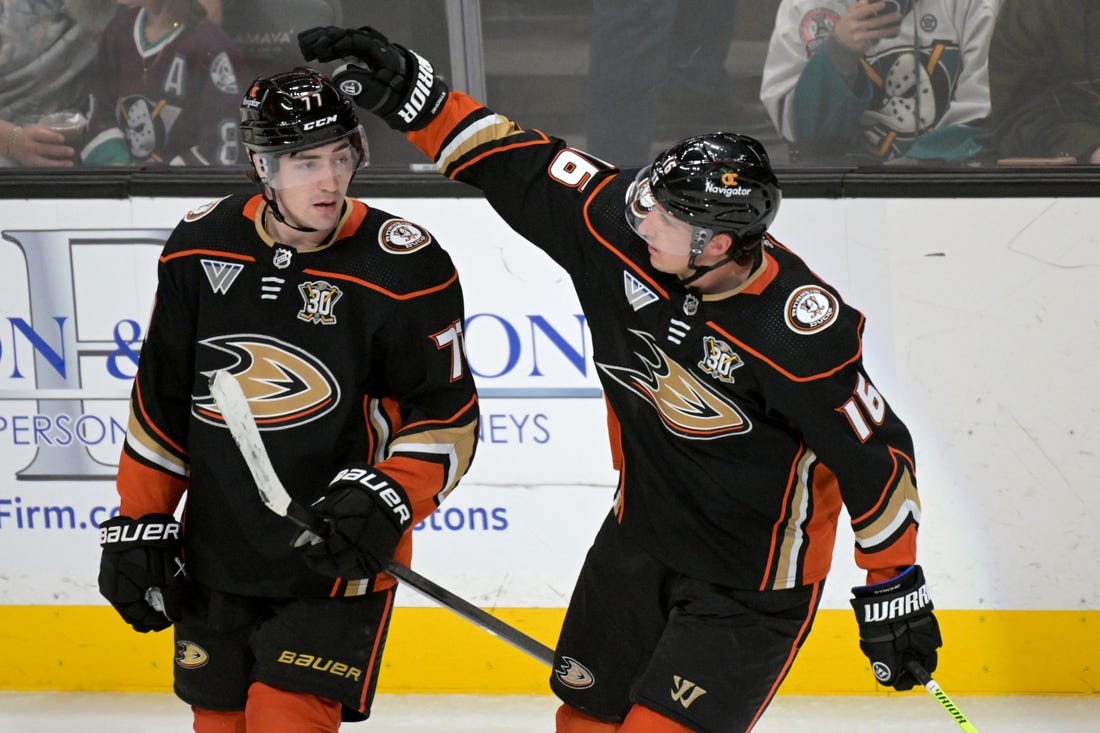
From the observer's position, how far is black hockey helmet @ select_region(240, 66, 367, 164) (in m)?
2.24

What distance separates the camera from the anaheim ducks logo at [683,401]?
2.31 meters

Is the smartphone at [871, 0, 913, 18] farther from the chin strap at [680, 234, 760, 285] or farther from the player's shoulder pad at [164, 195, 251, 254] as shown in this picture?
the player's shoulder pad at [164, 195, 251, 254]

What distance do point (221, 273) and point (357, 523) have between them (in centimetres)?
48

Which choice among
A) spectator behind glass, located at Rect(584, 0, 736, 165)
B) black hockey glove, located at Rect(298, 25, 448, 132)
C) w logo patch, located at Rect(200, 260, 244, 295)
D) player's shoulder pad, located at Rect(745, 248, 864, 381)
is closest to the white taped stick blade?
w logo patch, located at Rect(200, 260, 244, 295)

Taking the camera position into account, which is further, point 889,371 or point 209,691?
point 889,371

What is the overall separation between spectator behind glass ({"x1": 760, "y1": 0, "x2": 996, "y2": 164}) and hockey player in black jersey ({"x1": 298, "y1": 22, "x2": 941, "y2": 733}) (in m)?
1.21

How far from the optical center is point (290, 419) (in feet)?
7.61

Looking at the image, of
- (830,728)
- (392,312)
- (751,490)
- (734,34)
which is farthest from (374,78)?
(830,728)

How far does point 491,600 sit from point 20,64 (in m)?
1.89

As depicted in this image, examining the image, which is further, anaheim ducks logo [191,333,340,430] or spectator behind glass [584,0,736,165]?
spectator behind glass [584,0,736,165]

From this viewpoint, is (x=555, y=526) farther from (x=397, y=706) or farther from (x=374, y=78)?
(x=374, y=78)

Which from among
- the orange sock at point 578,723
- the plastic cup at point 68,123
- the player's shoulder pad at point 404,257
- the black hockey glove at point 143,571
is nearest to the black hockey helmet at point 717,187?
the player's shoulder pad at point 404,257

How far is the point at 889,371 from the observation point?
3570 mm

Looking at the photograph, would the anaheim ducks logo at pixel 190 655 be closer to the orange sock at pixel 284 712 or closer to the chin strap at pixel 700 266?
the orange sock at pixel 284 712
